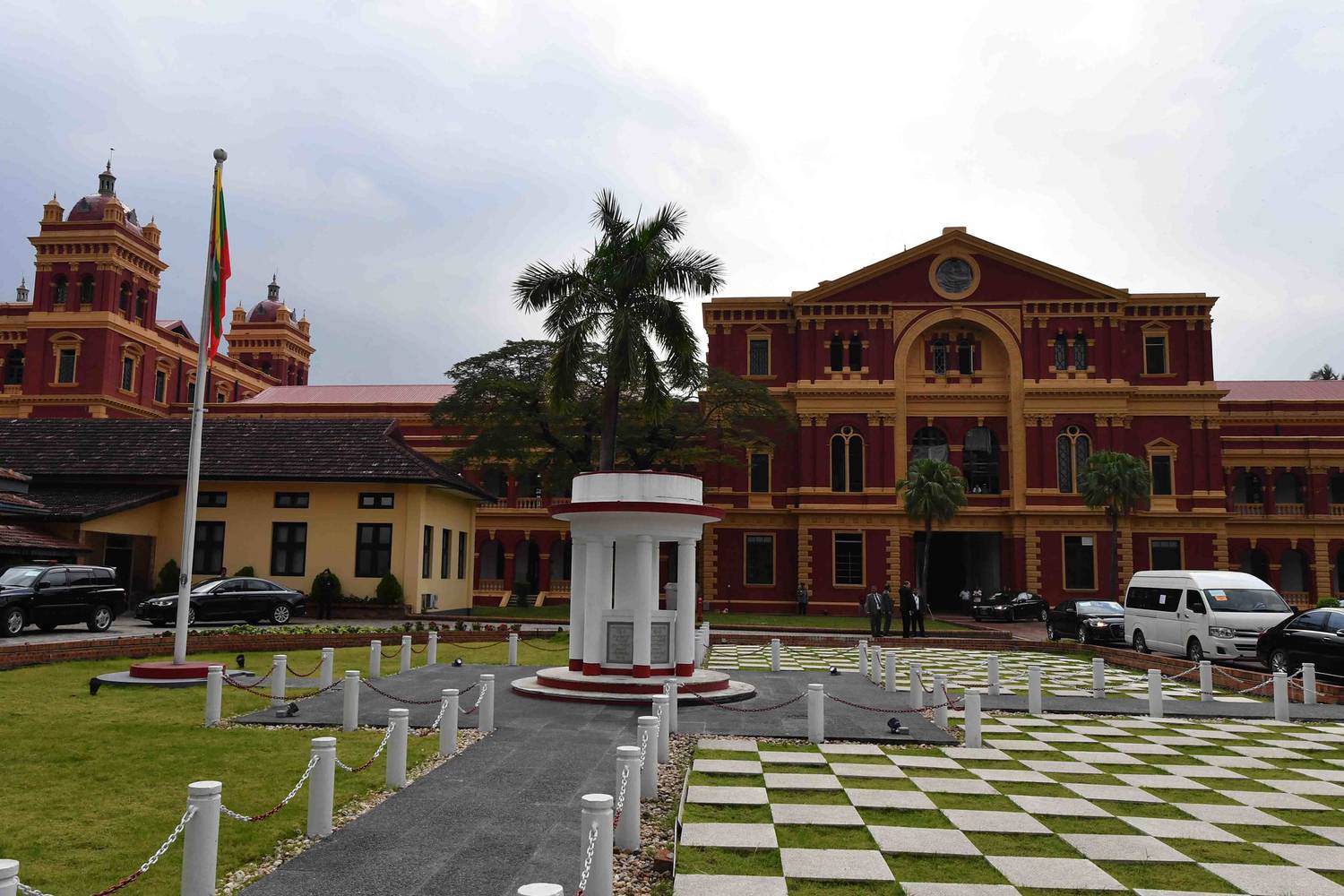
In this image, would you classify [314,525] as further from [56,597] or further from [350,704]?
[350,704]

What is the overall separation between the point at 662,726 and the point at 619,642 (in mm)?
4897

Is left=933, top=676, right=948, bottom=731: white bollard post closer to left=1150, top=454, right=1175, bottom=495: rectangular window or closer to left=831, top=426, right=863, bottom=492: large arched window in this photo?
left=831, top=426, right=863, bottom=492: large arched window

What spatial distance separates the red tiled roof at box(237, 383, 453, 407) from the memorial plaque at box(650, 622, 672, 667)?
42.1 meters

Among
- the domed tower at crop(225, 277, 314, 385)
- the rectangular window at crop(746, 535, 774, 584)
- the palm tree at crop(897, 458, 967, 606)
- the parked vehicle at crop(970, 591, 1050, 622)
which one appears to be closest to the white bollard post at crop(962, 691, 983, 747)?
the palm tree at crop(897, 458, 967, 606)

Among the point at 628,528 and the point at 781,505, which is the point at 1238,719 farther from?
the point at 781,505

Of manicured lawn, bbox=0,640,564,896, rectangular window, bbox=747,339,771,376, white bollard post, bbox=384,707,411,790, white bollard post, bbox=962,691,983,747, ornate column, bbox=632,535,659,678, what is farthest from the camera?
rectangular window, bbox=747,339,771,376

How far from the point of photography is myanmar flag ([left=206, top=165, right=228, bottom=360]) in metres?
16.3

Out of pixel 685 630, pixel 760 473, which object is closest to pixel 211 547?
pixel 685 630

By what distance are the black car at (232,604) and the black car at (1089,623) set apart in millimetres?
23125

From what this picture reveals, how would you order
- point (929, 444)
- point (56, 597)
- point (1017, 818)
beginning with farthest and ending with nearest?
point (929, 444), point (56, 597), point (1017, 818)

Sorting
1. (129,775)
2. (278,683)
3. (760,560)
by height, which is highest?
(760,560)

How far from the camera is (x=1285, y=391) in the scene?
181 ft

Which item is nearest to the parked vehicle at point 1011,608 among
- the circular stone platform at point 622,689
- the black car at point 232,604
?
the circular stone platform at point 622,689

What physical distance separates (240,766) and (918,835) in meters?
6.73
